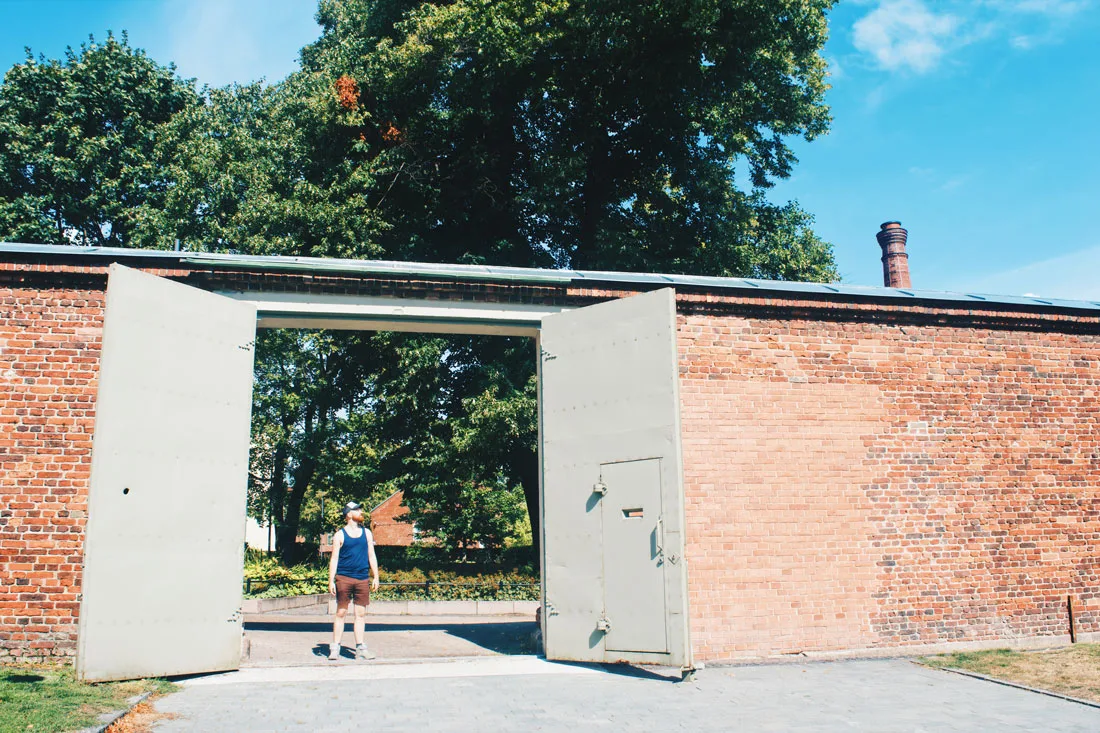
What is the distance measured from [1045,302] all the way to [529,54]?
12.8m

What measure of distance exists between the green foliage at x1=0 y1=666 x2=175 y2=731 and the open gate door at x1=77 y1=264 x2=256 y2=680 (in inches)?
11.9

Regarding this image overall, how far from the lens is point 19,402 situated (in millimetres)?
8125

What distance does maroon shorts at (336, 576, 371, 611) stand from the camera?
8812 mm

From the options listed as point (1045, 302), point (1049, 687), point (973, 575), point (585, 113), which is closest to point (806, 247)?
point (585, 113)

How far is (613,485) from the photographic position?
8336mm

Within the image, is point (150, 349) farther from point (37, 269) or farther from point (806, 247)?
point (806, 247)

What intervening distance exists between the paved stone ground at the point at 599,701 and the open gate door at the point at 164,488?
0.57m

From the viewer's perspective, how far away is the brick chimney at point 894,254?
2303 cm

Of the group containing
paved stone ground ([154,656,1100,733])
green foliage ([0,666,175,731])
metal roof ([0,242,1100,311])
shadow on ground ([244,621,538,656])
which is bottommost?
shadow on ground ([244,621,538,656])

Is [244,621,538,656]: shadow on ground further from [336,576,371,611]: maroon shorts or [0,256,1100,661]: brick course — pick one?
[0,256,1100,661]: brick course

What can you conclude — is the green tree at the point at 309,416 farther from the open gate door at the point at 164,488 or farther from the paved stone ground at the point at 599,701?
the paved stone ground at the point at 599,701

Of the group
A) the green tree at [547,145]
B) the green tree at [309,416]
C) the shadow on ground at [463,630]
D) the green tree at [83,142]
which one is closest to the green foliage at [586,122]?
the green tree at [547,145]

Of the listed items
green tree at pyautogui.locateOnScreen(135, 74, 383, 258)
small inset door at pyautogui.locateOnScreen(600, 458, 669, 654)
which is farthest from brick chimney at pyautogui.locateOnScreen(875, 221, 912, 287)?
small inset door at pyautogui.locateOnScreen(600, 458, 669, 654)

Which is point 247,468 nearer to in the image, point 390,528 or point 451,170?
point 451,170
